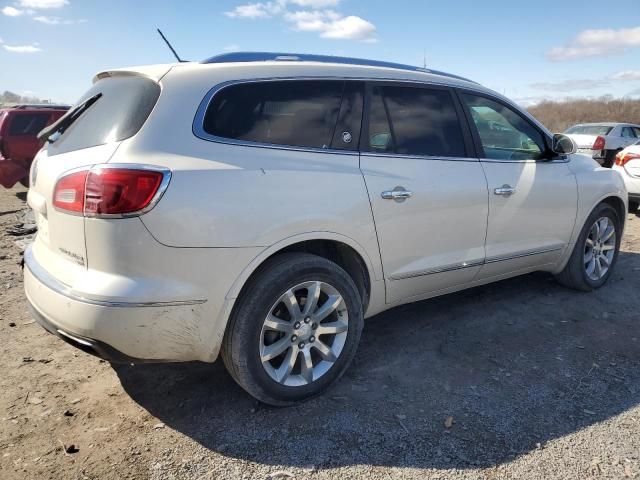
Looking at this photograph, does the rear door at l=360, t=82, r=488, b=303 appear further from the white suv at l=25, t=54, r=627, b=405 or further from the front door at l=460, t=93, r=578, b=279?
the front door at l=460, t=93, r=578, b=279

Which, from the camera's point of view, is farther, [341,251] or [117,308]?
[341,251]

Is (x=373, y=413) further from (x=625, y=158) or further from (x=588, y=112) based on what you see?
(x=588, y=112)

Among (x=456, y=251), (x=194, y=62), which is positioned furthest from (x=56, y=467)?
(x=456, y=251)

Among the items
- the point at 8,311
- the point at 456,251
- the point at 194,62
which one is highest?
the point at 194,62

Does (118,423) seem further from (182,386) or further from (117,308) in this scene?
(117,308)

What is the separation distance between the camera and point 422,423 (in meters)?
2.76

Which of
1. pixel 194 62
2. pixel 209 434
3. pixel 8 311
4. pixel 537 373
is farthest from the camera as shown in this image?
pixel 8 311

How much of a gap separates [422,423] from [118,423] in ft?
5.24

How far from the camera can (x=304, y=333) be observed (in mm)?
2889

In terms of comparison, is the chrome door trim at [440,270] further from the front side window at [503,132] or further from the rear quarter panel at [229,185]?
the front side window at [503,132]

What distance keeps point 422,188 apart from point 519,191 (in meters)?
1.06

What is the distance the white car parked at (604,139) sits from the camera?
1422 cm

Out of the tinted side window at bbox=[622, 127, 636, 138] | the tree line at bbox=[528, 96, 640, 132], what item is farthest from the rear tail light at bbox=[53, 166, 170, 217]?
the tree line at bbox=[528, 96, 640, 132]

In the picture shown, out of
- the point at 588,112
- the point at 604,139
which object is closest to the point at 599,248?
the point at 604,139
